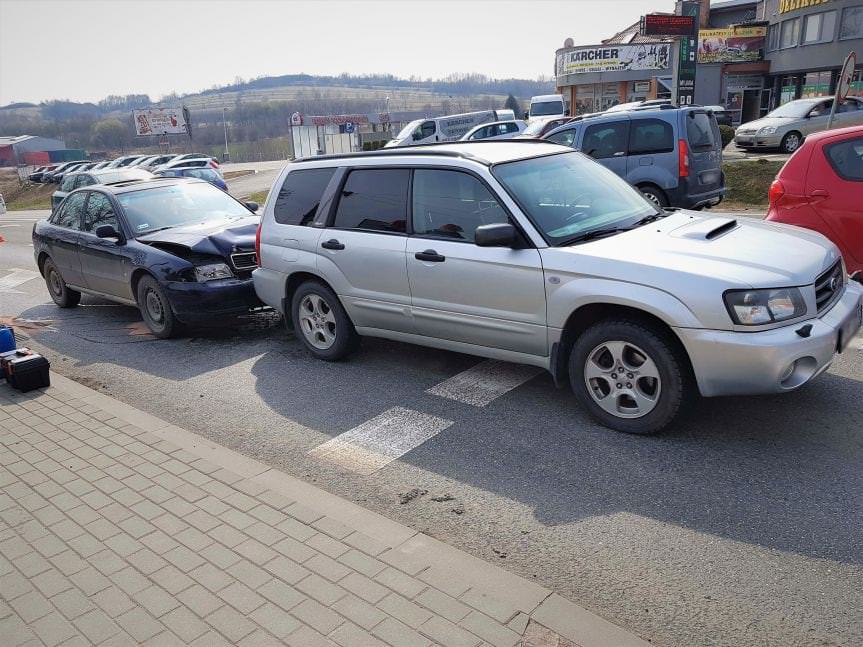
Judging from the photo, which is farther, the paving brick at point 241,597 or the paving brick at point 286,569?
the paving brick at point 286,569

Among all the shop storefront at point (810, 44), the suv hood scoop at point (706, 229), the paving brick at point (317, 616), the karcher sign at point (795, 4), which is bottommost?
the paving brick at point (317, 616)

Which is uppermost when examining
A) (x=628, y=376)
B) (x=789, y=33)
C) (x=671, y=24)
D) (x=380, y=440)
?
(x=671, y=24)

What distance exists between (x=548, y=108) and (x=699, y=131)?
96.2 feet

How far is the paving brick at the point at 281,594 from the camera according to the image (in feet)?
10.7

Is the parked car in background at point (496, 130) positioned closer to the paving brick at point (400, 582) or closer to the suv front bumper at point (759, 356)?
the suv front bumper at point (759, 356)

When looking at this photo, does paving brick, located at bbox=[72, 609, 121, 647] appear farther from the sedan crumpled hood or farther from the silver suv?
the sedan crumpled hood

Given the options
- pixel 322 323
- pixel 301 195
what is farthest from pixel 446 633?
pixel 301 195

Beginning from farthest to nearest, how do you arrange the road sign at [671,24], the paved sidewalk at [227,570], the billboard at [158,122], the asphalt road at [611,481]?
the billboard at [158,122], the road sign at [671,24], the asphalt road at [611,481], the paved sidewalk at [227,570]

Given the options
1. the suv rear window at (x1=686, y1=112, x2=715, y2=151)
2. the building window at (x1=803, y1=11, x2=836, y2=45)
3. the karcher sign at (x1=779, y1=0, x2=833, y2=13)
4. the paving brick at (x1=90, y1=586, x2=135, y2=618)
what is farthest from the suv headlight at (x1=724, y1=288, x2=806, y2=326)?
the karcher sign at (x1=779, y1=0, x2=833, y2=13)

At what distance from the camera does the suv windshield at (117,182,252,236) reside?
8.56 metres

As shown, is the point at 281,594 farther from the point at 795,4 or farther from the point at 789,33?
the point at 789,33

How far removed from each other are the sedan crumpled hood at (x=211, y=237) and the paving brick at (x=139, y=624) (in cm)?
511

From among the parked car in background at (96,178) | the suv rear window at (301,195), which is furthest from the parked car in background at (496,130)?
the suv rear window at (301,195)

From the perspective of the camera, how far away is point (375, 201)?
20.3 feet
